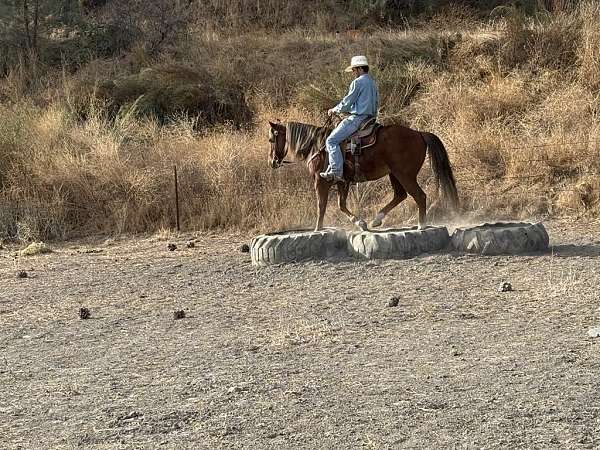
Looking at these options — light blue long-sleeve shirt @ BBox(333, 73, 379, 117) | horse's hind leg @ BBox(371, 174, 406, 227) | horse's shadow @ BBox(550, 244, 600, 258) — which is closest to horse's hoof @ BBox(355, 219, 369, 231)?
horse's hind leg @ BBox(371, 174, 406, 227)

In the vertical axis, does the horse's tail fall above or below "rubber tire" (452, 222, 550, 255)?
above

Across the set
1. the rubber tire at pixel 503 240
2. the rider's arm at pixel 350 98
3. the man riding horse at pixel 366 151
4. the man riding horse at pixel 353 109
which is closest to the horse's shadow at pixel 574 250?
the rubber tire at pixel 503 240

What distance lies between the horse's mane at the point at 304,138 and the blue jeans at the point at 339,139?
0.31 m

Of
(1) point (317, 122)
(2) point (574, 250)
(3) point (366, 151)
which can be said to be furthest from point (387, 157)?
(1) point (317, 122)

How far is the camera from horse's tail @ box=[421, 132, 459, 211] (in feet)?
40.9

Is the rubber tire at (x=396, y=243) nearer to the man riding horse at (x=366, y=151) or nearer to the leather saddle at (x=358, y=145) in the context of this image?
the man riding horse at (x=366, y=151)

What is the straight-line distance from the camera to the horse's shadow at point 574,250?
11828mm

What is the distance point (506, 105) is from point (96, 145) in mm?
8196

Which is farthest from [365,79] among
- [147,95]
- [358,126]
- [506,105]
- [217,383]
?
[147,95]

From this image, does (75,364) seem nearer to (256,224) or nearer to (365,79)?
(365,79)

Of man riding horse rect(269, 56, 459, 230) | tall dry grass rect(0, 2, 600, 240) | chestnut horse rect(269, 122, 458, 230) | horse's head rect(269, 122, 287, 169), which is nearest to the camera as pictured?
man riding horse rect(269, 56, 459, 230)

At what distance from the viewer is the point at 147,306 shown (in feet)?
33.9

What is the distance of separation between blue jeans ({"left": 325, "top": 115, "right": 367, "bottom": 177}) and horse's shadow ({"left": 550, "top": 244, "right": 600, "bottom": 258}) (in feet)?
9.43

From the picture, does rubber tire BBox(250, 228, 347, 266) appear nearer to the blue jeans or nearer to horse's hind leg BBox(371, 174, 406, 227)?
horse's hind leg BBox(371, 174, 406, 227)
